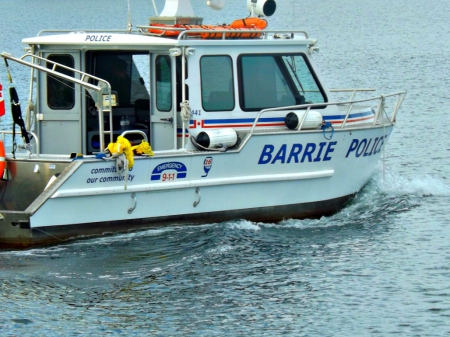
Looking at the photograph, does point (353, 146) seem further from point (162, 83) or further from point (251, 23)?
point (162, 83)

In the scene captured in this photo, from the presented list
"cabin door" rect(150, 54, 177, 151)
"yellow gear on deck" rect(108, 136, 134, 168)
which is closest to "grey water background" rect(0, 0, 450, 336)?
"yellow gear on deck" rect(108, 136, 134, 168)

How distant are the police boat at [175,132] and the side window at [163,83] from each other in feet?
0.04

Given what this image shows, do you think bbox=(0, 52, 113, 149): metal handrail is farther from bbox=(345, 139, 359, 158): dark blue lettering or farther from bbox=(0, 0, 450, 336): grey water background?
bbox=(345, 139, 359, 158): dark blue lettering

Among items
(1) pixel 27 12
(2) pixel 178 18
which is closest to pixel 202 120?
(2) pixel 178 18

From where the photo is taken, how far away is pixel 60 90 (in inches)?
480

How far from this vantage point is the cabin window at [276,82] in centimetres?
1216

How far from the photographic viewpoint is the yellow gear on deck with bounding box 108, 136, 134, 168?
10.8 metres

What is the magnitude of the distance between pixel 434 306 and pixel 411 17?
5229cm

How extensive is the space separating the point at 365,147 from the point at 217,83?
242 cm

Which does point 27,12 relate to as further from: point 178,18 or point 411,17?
point 178,18

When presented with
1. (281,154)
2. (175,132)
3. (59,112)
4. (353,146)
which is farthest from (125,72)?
(353,146)

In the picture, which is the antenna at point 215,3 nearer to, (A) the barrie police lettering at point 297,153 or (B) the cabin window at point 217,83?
(B) the cabin window at point 217,83

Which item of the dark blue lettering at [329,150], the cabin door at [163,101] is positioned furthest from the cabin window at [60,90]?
the dark blue lettering at [329,150]

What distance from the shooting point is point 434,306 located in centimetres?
987
